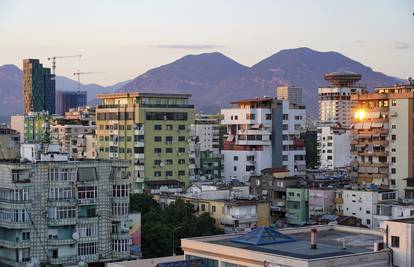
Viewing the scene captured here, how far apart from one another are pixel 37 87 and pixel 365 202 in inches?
5838

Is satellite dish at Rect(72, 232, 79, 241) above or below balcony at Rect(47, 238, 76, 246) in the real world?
above

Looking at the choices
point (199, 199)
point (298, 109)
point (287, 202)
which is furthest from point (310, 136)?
point (199, 199)

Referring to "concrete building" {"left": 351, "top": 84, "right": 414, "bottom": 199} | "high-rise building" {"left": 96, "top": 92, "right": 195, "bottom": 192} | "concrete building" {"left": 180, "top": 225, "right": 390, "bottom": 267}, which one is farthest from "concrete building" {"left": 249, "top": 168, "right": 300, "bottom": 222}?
"concrete building" {"left": 180, "top": 225, "right": 390, "bottom": 267}

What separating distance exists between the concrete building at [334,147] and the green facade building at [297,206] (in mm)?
40215

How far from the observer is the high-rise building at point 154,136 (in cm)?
5659

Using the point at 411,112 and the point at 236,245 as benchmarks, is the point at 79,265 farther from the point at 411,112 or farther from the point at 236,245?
the point at 411,112

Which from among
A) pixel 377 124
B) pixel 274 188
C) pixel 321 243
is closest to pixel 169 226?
pixel 321 243

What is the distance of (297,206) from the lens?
4844 cm

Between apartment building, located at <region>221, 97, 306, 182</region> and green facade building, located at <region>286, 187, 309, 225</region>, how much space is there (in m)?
13.9

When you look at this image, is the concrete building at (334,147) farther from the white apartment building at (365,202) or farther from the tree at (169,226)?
the tree at (169,226)

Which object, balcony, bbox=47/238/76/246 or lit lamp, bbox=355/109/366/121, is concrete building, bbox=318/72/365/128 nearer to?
lit lamp, bbox=355/109/366/121

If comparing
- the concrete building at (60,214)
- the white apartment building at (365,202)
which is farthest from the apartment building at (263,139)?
the concrete building at (60,214)

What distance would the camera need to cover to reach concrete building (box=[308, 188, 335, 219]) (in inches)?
1826

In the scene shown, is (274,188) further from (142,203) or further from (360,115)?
(142,203)
